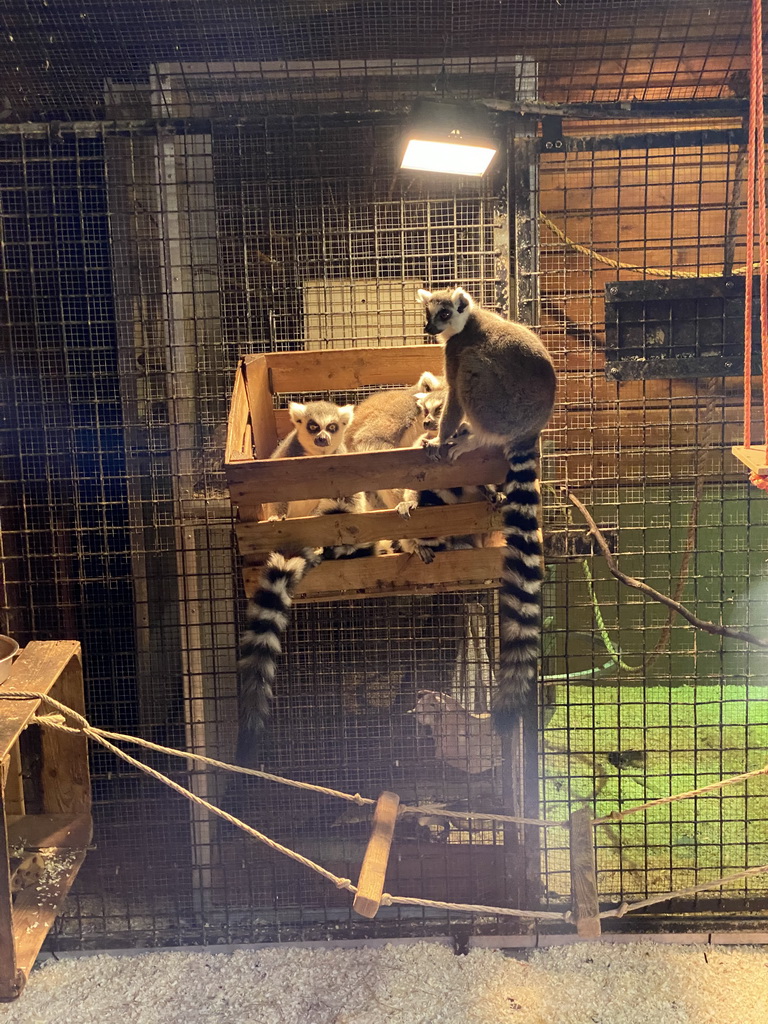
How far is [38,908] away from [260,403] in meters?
1.85

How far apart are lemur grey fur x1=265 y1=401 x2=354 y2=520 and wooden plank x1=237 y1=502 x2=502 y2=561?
0.62 meters

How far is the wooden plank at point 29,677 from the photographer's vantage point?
78.9 inches

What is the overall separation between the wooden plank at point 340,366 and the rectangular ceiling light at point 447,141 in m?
0.70

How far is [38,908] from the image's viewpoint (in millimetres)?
2189

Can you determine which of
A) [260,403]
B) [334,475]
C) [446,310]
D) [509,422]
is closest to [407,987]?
[334,475]

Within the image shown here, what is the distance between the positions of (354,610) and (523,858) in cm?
A: 133

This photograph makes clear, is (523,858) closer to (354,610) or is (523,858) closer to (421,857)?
(421,857)

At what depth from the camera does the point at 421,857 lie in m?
3.80

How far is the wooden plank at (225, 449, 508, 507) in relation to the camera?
2459mm

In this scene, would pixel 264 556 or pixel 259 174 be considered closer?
pixel 264 556

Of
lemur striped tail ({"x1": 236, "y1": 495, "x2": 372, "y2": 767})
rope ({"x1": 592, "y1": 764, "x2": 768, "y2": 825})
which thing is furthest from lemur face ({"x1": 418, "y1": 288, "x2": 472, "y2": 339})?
rope ({"x1": 592, "y1": 764, "x2": 768, "y2": 825})

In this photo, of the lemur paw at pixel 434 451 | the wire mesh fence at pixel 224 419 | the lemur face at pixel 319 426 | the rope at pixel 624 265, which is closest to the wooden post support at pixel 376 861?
the wire mesh fence at pixel 224 419

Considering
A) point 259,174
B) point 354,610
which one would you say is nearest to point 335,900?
point 354,610

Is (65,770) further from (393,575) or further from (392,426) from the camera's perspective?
(392,426)
